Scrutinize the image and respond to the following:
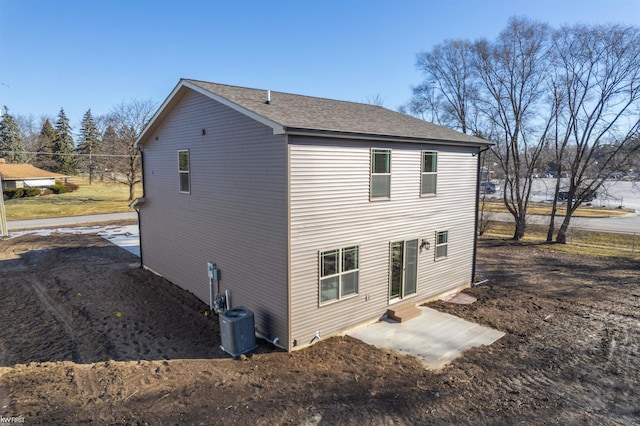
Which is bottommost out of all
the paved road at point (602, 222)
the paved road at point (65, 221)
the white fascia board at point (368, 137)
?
the paved road at point (602, 222)

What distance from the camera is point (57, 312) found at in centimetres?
986

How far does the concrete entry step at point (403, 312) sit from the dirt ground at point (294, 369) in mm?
1153

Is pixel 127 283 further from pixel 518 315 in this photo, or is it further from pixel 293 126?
pixel 518 315

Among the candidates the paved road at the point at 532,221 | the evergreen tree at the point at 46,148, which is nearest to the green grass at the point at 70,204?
the paved road at the point at 532,221

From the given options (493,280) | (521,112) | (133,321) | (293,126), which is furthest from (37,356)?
(521,112)

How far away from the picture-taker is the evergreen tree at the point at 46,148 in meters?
51.5

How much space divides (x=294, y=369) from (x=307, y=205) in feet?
10.6

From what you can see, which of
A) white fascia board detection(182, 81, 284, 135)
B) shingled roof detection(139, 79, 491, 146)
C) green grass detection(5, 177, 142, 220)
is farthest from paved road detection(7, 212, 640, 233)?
white fascia board detection(182, 81, 284, 135)

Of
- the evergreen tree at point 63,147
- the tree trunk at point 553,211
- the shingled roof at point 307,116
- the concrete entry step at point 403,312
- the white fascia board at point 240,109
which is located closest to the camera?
the white fascia board at point 240,109

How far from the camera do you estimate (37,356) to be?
293 inches

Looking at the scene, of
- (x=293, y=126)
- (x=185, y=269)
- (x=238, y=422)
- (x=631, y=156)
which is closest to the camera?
(x=238, y=422)

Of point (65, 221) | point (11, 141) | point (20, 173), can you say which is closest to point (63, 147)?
point (11, 141)

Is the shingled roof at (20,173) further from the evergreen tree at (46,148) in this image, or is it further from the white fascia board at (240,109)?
the white fascia board at (240,109)

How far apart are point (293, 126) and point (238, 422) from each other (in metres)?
5.07
